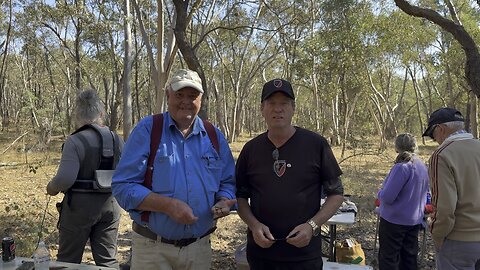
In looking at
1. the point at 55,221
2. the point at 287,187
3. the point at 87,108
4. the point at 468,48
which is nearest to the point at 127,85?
the point at 55,221

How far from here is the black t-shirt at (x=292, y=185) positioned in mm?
2320

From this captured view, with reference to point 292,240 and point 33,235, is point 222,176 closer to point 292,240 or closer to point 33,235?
point 292,240

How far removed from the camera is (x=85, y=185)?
3186mm

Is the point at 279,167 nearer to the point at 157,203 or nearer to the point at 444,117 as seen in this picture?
the point at 157,203

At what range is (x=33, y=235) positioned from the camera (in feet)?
19.1

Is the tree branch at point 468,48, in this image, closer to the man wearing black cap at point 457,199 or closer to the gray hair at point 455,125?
the gray hair at point 455,125

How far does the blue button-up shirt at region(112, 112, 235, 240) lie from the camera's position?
A: 2.26 metres

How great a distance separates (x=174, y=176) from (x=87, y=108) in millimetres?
1383

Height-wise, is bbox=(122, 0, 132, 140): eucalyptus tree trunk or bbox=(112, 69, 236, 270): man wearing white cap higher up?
bbox=(122, 0, 132, 140): eucalyptus tree trunk

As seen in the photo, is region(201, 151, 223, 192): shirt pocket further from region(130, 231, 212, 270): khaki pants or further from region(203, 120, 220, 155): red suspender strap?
region(130, 231, 212, 270): khaki pants

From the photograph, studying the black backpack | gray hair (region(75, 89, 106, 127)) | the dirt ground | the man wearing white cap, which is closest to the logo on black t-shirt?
the man wearing white cap

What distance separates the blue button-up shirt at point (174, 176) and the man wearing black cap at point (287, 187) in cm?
23

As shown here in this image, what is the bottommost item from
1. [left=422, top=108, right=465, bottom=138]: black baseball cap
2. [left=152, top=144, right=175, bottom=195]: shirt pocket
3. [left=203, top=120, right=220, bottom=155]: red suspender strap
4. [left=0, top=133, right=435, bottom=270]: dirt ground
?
[left=0, top=133, right=435, bottom=270]: dirt ground

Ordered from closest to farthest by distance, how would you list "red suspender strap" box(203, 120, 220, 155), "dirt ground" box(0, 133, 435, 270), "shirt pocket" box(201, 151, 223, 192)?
"shirt pocket" box(201, 151, 223, 192), "red suspender strap" box(203, 120, 220, 155), "dirt ground" box(0, 133, 435, 270)
